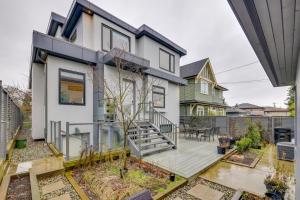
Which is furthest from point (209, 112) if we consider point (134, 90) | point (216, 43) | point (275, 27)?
point (275, 27)

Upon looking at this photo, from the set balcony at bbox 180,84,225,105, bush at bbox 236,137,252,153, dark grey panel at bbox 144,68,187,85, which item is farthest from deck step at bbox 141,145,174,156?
balcony at bbox 180,84,225,105

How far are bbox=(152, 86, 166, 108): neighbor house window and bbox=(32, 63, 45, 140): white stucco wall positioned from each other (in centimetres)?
652

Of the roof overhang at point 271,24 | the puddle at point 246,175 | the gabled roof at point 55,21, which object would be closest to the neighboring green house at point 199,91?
the puddle at point 246,175

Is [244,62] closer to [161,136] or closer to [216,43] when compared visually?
[216,43]

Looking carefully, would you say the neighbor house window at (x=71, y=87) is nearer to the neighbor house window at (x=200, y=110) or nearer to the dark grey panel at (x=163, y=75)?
the dark grey panel at (x=163, y=75)

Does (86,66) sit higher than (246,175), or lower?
higher

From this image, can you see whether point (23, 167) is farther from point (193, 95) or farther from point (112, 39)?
Answer: point (193, 95)

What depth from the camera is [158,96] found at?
10.6m

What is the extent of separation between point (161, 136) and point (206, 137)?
5.00 meters

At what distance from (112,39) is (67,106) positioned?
4.28 metres

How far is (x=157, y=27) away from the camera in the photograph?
14.6 metres

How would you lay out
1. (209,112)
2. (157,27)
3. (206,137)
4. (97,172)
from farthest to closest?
(209,112), (157,27), (206,137), (97,172)

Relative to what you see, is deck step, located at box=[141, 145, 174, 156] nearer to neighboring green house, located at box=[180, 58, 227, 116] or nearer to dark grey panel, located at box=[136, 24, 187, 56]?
dark grey panel, located at box=[136, 24, 187, 56]

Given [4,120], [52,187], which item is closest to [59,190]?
[52,187]
